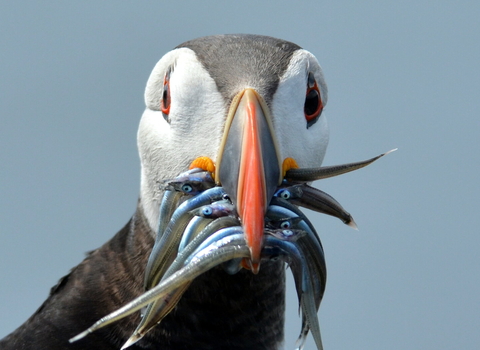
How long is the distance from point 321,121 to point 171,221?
1275mm

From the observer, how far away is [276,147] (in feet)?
9.36

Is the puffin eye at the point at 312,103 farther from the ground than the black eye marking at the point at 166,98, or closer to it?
closer to it

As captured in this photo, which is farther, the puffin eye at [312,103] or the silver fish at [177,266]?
the puffin eye at [312,103]

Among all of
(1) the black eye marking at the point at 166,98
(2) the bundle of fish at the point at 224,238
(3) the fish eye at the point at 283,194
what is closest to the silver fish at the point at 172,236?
(2) the bundle of fish at the point at 224,238

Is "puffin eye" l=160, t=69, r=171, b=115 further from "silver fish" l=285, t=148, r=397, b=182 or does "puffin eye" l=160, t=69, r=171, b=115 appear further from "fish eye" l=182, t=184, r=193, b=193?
"silver fish" l=285, t=148, r=397, b=182

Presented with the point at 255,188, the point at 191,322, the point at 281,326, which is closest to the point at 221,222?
the point at 255,188

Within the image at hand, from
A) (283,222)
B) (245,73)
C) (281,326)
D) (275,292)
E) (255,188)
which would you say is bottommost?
(281,326)

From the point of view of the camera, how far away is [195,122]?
3.20 m

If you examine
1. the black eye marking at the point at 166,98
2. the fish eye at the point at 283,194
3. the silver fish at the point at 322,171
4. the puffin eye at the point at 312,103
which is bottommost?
the fish eye at the point at 283,194

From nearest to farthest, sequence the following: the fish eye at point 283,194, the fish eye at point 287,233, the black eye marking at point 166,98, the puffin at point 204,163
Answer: the fish eye at point 287,233 < the fish eye at point 283,194 < the puffin at point 204,163 < the black eye marking at point 166,98

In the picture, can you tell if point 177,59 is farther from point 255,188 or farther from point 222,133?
point 255,188

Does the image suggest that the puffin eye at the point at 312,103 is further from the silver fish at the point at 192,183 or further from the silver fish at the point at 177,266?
the silver fish at the point at 177,266

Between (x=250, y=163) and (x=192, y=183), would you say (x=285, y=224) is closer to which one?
(x=250, y=163)

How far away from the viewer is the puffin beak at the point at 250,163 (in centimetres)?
250
